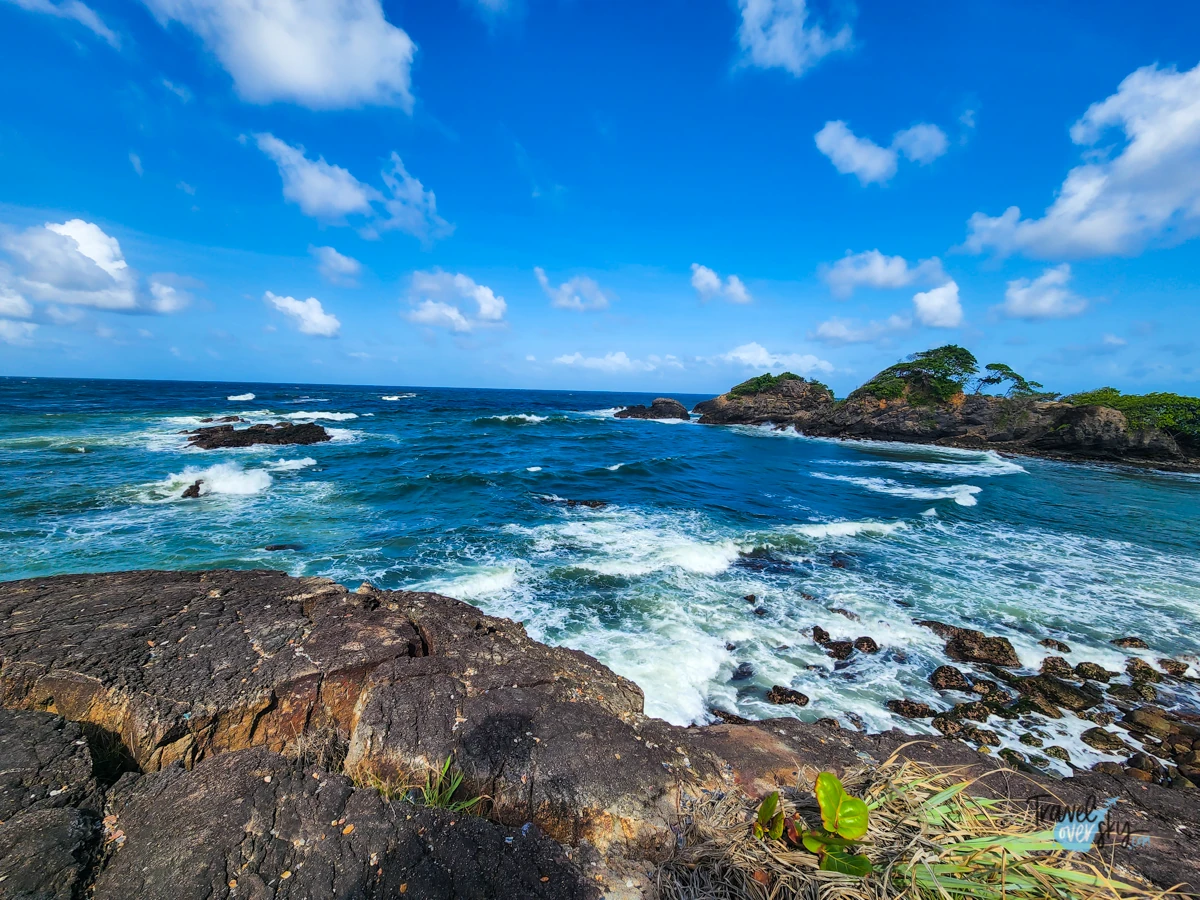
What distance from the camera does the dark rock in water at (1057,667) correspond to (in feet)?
25.4

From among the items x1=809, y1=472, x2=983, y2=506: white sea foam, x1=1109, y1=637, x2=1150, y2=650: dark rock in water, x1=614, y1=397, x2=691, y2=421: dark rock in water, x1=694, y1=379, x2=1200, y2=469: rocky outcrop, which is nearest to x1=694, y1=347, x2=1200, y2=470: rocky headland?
x1=694, y1=379, x2=1200, y2=469: rocky outcrop

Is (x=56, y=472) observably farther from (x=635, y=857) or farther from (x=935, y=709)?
(x=935, y=709)

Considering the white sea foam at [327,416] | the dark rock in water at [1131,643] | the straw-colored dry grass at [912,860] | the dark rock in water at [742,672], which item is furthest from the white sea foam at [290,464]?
the dark rock in water at [1131,643]

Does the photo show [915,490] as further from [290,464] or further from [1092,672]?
[290,464]

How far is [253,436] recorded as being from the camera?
2639 centimetres

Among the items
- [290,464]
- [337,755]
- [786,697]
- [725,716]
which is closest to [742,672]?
[786,697]

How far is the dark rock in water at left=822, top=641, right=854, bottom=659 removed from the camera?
809 centimetres

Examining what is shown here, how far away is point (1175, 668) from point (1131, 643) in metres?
0.71

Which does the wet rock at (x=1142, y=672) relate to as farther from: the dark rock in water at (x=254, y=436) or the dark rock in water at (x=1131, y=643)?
the dark rock in water at (x=254, y=436)

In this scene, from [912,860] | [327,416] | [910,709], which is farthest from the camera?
[327,416]

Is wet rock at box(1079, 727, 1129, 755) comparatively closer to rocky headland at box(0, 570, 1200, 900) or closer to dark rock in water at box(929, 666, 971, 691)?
rocky headland at box(0, 570, 1200, 900)

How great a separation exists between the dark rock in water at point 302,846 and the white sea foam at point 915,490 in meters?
23.0

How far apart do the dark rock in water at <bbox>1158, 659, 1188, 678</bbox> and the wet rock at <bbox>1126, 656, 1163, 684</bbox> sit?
190 millimetres

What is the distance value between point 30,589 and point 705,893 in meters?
6.78
